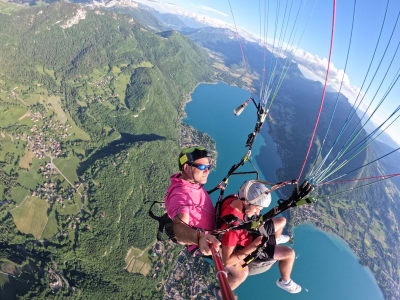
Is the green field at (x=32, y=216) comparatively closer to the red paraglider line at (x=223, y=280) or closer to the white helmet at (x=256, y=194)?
the white helmet at (x=256, y=194)

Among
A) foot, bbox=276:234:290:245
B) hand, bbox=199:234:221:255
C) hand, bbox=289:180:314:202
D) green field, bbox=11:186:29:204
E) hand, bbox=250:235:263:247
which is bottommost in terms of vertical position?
green field, bbox=11:186:29:204

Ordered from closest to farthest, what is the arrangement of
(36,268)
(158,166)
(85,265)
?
(36,268)
(85,265)
(158,166)

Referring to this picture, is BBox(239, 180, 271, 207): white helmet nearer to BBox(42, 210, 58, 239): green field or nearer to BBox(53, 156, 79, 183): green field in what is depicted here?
BBox(42, 210, 58, 239): green field

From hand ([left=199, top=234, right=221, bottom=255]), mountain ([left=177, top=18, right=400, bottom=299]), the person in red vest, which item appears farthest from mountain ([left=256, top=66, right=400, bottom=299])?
hand ([left=199, top=234, right=221, bottom=255])

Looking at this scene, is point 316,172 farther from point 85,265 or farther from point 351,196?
point 351,196

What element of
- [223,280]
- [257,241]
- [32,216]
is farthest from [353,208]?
[32,216]

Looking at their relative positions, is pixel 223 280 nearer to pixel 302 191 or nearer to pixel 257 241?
pixel 257 241

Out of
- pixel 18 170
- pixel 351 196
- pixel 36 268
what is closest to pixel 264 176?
pixel 351 196

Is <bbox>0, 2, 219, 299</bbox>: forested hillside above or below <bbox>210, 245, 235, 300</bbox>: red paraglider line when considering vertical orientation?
below
